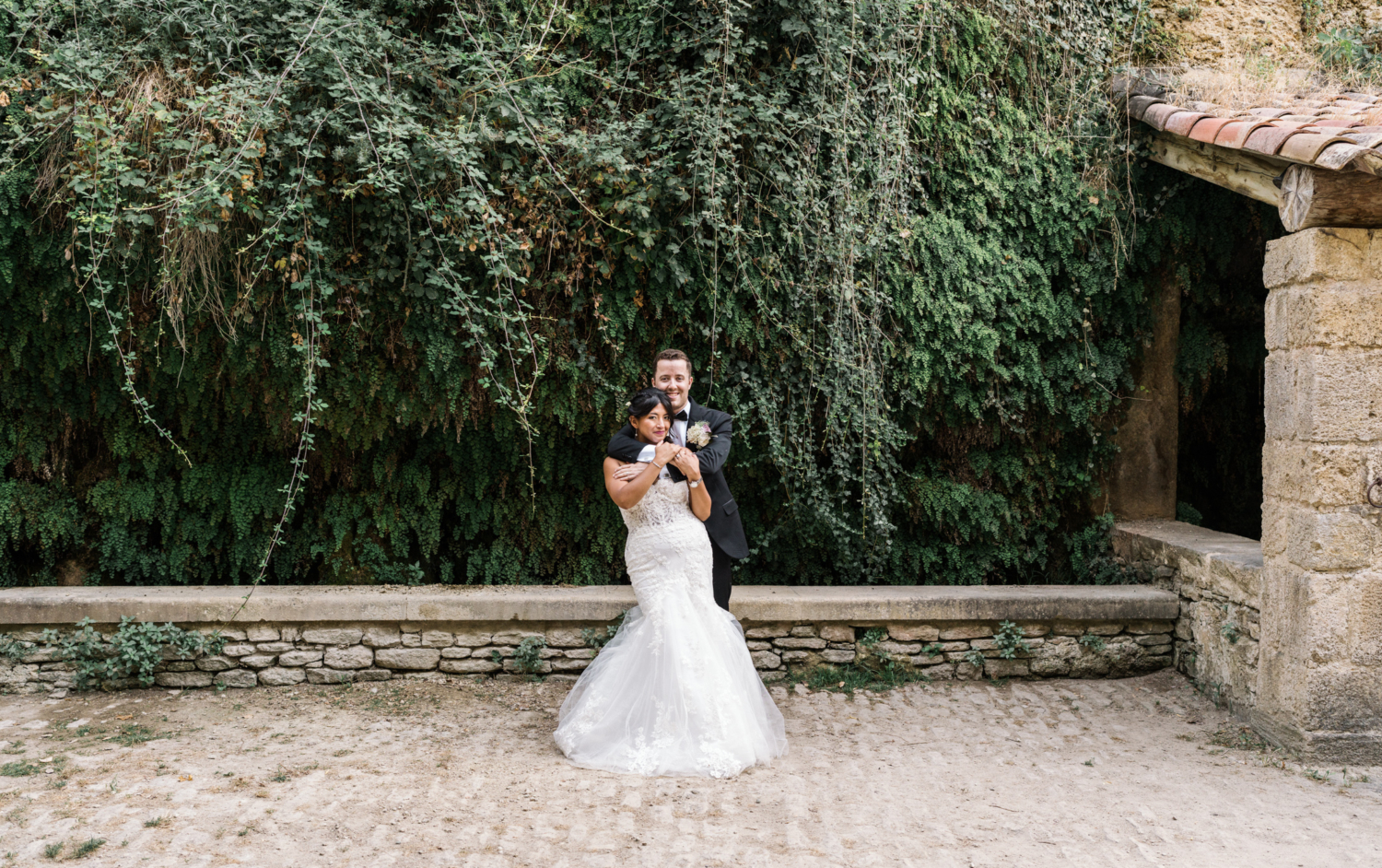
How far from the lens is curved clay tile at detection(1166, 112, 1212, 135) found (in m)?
5.02

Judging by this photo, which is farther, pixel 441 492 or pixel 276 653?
pixel 441 492

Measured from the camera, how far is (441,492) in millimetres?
5844

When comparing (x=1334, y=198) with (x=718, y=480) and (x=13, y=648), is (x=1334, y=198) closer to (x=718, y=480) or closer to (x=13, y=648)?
(x=718, y=480)

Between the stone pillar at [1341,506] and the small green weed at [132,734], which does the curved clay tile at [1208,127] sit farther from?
the small green weed at [132,734]

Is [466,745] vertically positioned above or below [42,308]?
below

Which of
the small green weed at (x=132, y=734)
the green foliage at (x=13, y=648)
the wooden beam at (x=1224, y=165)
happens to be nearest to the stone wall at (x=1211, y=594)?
the wooden beam at (x=1224, y=165)

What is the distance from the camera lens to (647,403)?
4445mm

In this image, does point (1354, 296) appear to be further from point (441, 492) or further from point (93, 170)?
point (93, 170)

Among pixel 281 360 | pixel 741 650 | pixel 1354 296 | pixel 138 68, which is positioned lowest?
pixel 741 650

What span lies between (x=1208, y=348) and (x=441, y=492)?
516 centimetres

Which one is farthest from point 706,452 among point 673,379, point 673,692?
point 673,692

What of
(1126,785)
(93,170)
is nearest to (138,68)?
(93,170)

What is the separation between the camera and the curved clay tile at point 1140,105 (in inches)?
225

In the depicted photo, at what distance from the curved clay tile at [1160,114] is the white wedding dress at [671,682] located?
3.57m
